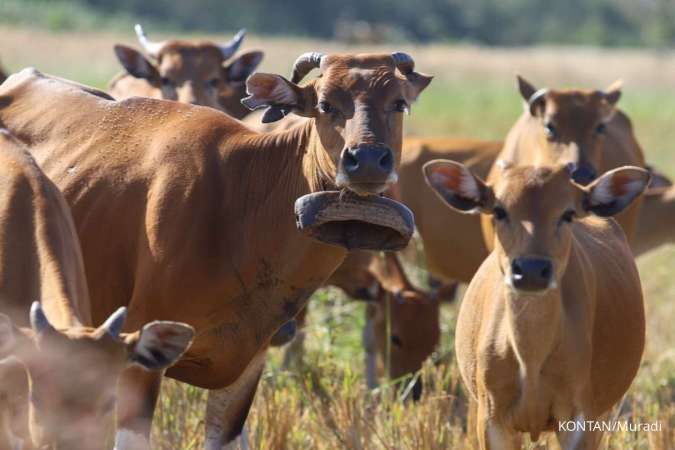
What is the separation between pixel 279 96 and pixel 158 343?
7.46ft

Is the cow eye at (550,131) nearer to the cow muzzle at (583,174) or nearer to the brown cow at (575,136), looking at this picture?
the brown cow at (575,136)

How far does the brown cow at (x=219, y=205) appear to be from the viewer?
304 inches

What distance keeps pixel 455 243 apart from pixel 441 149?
1088mm

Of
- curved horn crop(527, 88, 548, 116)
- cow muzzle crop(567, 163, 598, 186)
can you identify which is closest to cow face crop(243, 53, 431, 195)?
cow muzzle crop(567, 163, 598, 186)

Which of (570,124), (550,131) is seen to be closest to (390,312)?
(550,131)

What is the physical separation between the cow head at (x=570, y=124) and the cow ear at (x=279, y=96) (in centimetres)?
474

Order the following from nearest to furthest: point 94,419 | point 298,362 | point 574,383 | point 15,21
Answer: point 94,419, point 574,383, point 298,362, point 15,21

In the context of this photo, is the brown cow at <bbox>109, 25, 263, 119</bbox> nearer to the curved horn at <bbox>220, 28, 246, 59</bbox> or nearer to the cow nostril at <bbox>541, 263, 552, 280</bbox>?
the curved horn at <bbox>220, 28, 246, 59</bbox>

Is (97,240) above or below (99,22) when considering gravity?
above

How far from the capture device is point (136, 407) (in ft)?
25.4

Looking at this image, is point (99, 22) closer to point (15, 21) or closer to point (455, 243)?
point (15, 21)

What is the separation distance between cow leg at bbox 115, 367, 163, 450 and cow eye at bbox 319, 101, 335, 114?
152 centimetres

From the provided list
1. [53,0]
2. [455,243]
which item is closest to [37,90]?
[455,243]

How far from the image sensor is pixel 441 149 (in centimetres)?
1493
